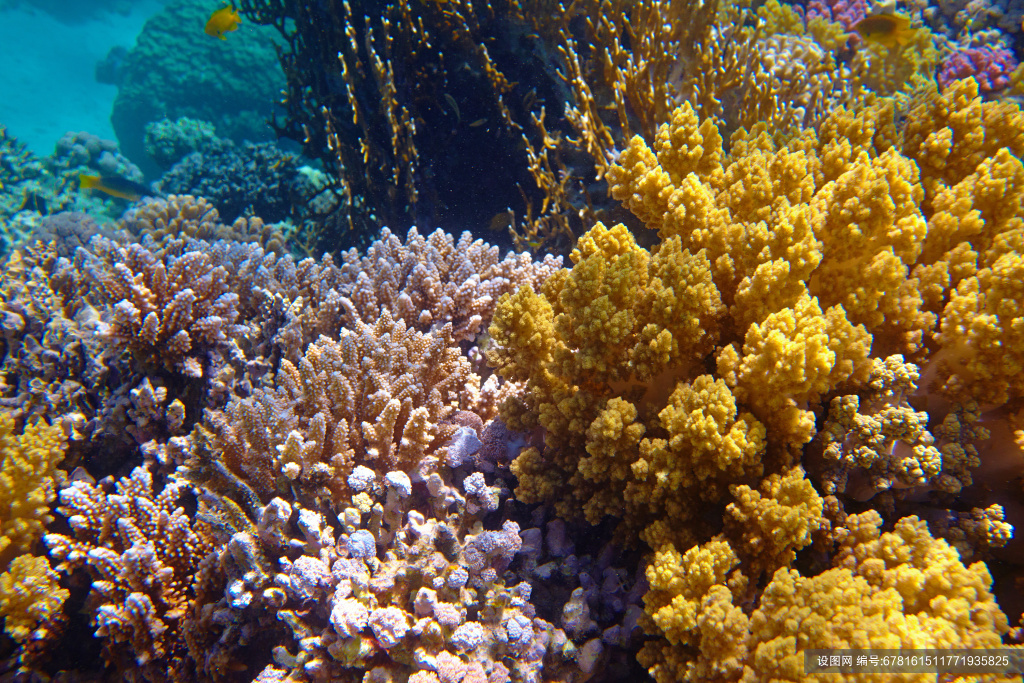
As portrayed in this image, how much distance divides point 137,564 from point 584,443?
85.4 inches

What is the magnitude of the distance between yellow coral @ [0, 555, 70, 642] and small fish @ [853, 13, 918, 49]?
8.71 metres

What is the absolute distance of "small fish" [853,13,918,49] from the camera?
548 cm

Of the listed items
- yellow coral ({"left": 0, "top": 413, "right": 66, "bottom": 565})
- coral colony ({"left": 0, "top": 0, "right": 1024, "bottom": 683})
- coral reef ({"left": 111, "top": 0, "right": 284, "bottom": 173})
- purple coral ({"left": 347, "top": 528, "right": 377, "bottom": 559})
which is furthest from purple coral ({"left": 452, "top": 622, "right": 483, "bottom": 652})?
coral reef ({"left": 111, "top": 0, "right": 284, "bottom": 173})

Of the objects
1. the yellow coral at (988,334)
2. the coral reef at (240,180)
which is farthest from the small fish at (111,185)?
the yellow coral at (988,334)

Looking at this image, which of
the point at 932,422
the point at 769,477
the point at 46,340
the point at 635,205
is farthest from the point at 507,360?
the point at 46,340

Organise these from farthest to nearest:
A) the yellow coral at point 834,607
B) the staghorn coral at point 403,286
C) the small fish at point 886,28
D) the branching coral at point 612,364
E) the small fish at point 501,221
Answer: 1. the small fish at point 886,28
2. the small fish at point 501,221
3. the staghorn coral at point 403,286
4. the branching coral at point 612,364
5. the yellow coral at point 834,607

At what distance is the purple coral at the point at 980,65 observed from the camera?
6844 mm

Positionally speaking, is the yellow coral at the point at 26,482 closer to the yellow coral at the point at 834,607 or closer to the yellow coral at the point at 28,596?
the yellow coral at the point at 28,596

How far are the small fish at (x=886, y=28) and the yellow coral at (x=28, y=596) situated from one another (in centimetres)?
871

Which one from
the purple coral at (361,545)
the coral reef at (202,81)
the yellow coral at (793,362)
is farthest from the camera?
the coral reef at (202,81)

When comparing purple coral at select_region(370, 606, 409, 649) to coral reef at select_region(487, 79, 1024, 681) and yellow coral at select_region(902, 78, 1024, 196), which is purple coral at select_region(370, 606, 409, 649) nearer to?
coral reef at select_region(487, 79, 1024, 681)

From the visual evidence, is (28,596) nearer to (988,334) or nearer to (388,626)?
(388,626)

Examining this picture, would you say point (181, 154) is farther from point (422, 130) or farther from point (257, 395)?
point (257, 395)

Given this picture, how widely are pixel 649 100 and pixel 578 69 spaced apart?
73cm
